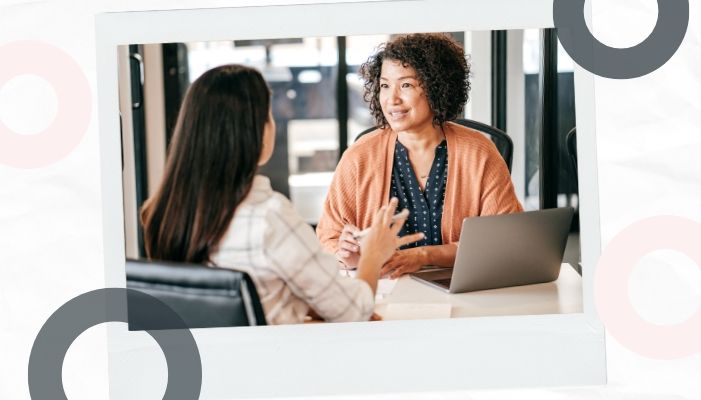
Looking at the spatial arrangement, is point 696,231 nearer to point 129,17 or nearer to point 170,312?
point 170,312

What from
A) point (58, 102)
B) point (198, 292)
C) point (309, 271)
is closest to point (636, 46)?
point (309, 271)

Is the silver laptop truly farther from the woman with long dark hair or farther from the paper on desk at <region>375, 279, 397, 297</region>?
the woman with long dark hair

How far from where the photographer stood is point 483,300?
1.22 metres

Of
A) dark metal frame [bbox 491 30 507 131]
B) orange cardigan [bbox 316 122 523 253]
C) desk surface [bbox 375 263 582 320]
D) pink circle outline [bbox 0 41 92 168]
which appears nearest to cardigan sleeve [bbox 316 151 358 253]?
orange cardigan [bbox 316 122 523 253]

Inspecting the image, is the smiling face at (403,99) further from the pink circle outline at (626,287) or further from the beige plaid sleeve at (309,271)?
the pink circle outline at (626,287)

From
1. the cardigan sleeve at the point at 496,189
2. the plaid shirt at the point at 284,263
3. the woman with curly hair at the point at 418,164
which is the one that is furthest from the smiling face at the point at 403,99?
the plaid shirt at the point at 284,263

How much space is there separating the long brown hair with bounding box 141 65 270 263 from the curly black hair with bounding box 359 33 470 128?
0.17m

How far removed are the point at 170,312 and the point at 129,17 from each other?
416 millimetres

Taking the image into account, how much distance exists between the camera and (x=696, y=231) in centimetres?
122

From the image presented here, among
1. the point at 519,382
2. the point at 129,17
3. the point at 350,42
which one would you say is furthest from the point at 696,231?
the point at 129,17

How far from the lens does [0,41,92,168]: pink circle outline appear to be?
45.4 inches

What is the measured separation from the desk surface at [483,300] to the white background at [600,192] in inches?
3.3

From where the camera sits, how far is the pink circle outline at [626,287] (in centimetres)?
121

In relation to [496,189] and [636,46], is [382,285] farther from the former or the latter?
[636,46]
